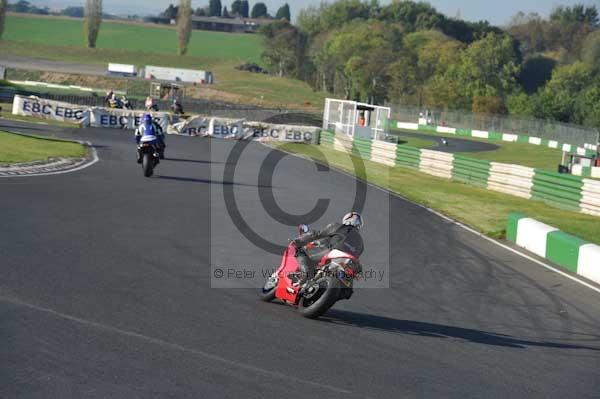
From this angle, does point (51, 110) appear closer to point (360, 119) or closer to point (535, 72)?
point (360, 119)

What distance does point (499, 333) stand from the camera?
10.1 meters

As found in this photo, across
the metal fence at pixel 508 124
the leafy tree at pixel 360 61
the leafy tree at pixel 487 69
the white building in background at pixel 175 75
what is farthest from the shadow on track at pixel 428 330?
the white building in background at pixel 175 75

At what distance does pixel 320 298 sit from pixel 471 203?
629 inches

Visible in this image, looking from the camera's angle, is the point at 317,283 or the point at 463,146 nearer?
the point at 317,283

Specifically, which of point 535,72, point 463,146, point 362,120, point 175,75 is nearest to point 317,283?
point 362,120

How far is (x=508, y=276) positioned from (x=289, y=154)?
23.2 metres

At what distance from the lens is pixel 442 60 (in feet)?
392

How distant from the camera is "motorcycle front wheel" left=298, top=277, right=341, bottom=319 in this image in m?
9.03

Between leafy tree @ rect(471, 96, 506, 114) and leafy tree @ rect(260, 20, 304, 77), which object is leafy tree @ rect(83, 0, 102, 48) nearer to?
leafy tree @ rect(260, 20, 304, 77)

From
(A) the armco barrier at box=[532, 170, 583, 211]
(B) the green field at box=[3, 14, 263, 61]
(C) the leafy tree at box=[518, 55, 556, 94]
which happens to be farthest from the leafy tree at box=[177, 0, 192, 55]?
(A) the armco barrier at box=[532, 170, 583, 211]

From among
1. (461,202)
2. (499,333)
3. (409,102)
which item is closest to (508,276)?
(499,333)

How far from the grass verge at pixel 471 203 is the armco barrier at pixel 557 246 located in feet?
2.87

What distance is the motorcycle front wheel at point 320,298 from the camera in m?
9.03

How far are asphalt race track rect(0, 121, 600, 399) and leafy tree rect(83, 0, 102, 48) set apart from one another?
4630 inches
